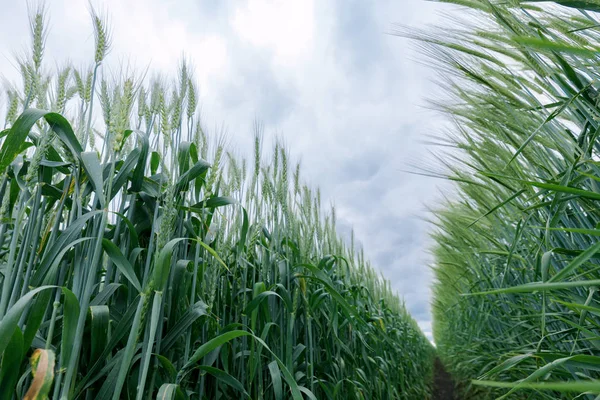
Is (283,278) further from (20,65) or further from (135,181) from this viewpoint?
(20,65)

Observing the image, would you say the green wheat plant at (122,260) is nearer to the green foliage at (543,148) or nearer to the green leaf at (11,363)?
the green leaf at (11,363)

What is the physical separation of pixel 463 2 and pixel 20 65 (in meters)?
1.17

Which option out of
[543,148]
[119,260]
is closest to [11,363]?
[119,260]

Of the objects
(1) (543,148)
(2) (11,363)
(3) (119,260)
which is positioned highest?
(1) (543,148)

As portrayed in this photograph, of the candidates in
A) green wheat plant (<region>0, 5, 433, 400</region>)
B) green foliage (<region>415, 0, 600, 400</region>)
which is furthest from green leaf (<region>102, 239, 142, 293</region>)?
green foliage (<region>415, 0, 600, 400</region>)

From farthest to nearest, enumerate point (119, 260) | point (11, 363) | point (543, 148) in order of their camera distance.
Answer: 1. point (543, 148)
2. point (119, 260)
3. point (11, 363)

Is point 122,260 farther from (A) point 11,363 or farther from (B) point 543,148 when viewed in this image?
(B) point 543,148

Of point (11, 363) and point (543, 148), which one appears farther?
point (543, 148)

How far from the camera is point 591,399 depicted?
0.94m

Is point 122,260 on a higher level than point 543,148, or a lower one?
lower

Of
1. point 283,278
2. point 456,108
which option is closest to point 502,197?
point 456,108

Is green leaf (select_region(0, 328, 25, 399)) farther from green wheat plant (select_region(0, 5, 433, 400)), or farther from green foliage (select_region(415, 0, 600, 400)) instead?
green foliage (select_region(415, 0, 600, 400))

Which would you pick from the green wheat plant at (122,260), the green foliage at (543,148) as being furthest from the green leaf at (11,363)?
the green foliage at (543,148)

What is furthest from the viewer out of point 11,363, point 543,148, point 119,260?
point 543,148
